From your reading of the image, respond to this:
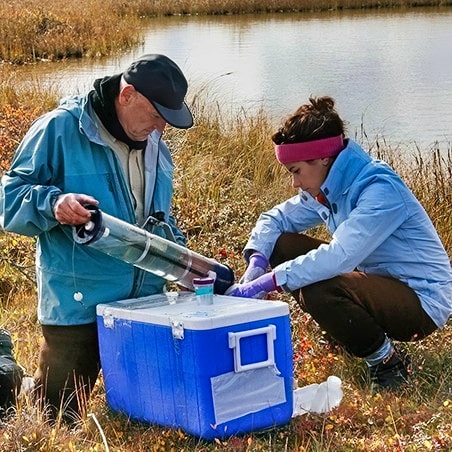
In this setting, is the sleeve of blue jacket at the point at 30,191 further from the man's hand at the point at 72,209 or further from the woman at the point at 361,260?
the woman at the point at 361,260

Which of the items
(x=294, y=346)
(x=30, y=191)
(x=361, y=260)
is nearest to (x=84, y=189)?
(x=30, y=191)

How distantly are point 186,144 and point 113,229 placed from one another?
14.8ft

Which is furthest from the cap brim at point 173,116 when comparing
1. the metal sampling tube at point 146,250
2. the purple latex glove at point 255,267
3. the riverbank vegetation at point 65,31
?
the riverbank vegetation at point 65,31

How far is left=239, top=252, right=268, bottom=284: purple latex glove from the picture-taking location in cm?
396

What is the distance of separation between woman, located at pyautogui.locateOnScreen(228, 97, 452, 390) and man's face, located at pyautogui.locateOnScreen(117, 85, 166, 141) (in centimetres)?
61

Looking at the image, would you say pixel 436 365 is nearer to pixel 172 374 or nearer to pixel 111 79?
pixel 172 374

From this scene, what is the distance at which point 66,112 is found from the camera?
3367 millimetres

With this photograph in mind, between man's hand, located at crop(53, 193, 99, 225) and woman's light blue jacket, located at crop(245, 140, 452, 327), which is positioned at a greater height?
man's hand, located at crop(53, 193, 99, 225)

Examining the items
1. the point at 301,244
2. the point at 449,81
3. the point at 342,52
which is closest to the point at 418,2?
the point at 342,52

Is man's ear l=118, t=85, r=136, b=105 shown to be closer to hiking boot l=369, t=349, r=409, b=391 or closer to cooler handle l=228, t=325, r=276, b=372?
cooler handle l=228, t=325, r=276, b=372

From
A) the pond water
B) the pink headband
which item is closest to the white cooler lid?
the pink headband

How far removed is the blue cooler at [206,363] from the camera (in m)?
2.92

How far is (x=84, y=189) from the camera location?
3.36m

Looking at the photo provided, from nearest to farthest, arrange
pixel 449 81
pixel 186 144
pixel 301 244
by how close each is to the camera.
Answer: pixel 301 244, pixel 186 144, pixel 449 81
